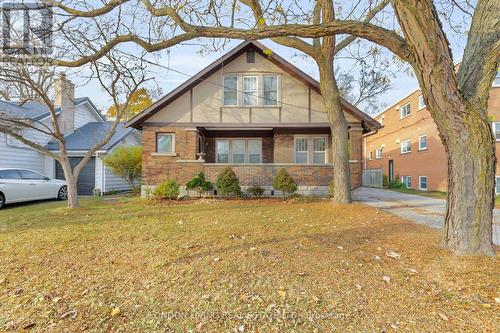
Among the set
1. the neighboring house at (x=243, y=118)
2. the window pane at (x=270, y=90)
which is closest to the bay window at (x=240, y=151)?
the neighboring house at (x=243, y=118)

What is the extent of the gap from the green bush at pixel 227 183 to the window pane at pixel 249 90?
3596 mm

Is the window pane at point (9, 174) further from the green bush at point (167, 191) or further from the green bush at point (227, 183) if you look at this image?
the green bush at point (227, 183)

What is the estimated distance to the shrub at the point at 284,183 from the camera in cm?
1174

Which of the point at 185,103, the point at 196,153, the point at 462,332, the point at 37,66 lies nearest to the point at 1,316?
the point at 462,332

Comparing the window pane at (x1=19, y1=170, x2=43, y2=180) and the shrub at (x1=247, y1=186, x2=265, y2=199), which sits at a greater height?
the window pane at (x1=19, y1=170, x2=43, y2=180)

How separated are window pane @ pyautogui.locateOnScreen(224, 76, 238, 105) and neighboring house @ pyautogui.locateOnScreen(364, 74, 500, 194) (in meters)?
8.20

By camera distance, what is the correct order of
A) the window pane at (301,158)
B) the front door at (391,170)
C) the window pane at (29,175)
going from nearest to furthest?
the window pane at (29,175) < the window pane at (301,158) < the front door at (391,170)

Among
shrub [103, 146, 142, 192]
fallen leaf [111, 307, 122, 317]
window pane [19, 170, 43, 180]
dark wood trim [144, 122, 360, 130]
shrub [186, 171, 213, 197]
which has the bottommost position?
fallen leaf [111, 307, 122, 317]

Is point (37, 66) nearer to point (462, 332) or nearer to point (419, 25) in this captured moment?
point (419, 25)

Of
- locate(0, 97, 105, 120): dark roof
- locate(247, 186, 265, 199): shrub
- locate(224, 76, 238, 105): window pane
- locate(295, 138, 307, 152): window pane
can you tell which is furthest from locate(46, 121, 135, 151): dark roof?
locate(295, 138, 307, 152): window pane

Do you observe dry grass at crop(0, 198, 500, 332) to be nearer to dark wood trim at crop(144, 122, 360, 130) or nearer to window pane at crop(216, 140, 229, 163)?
dark wood trim at crop(144, 122, 360, 130)

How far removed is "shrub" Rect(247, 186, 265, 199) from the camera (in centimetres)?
1205

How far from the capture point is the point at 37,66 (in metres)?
8.19

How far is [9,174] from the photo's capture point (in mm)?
10375
